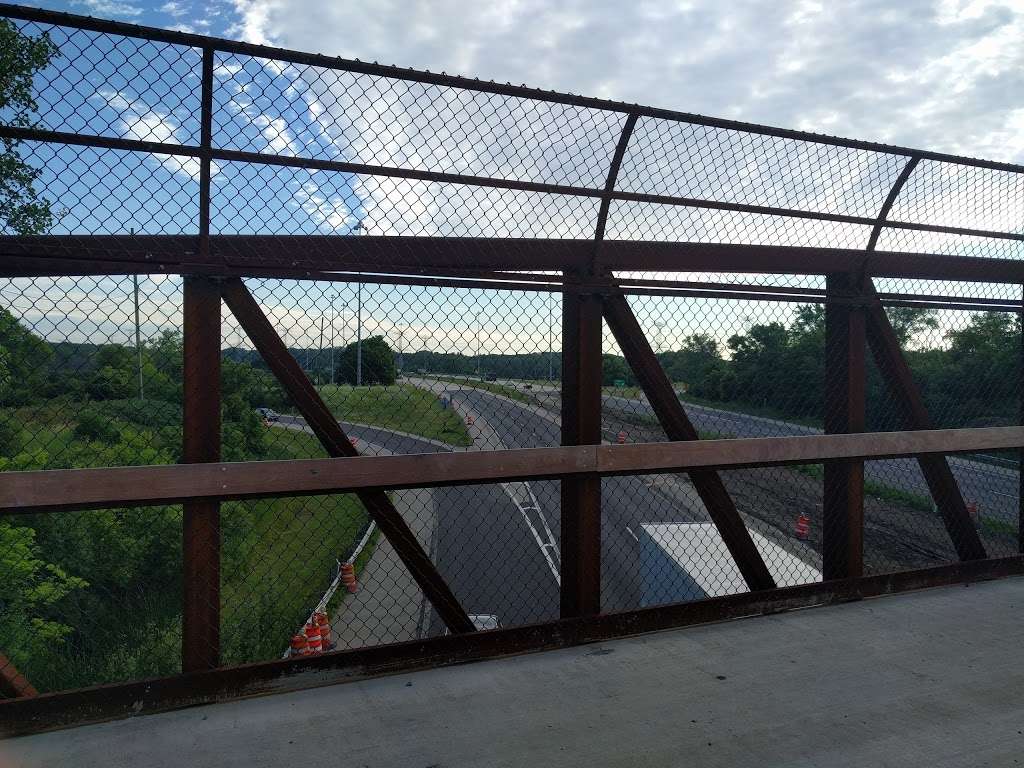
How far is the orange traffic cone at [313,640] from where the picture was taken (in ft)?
28.4

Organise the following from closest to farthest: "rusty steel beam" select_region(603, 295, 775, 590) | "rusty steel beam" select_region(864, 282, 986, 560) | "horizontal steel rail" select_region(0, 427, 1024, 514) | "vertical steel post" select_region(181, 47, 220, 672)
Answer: "horizontal steel rail" select_region(0, 427, 1024, 514) → "vertical steel post" select_region(181, 47, 220, 672) → "rusty steel beam" select_region(603, 295, 775, 590) → "rusty steel beam" select_region(864, 282, 986, 560)

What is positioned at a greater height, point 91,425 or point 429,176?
point 429,176

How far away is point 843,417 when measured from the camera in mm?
4145

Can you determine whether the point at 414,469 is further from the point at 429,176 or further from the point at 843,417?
the point at 843,417

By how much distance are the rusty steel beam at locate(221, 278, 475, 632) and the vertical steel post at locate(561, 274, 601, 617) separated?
27.1 inches

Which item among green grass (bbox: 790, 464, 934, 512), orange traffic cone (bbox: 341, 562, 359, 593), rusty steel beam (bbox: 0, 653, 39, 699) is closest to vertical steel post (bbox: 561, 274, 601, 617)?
rusty steel beam (bbox: 0, 653, 39, 699)

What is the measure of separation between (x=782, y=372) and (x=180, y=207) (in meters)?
4.17

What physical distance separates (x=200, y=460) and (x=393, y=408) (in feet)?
3.05

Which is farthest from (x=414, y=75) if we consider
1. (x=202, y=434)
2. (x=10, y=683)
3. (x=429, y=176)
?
(x=10, y=683)

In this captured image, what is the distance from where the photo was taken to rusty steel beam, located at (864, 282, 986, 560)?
165 inches

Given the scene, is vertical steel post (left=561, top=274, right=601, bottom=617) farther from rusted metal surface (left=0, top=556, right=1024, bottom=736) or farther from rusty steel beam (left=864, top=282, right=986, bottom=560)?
rusty steel beam (left=864, top=282, right=986, bottom=560)

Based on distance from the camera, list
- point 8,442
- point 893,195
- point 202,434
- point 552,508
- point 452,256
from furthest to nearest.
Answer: point 552,508 < point 8,442 < point 893,195 < point 452,256 < point 202,434

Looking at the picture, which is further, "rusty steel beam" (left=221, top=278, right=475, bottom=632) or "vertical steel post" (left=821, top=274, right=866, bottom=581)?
"vertical steel post" (left=821, top=274, right=866, bottom=581)

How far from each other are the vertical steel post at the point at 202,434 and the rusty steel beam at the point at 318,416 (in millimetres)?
118
